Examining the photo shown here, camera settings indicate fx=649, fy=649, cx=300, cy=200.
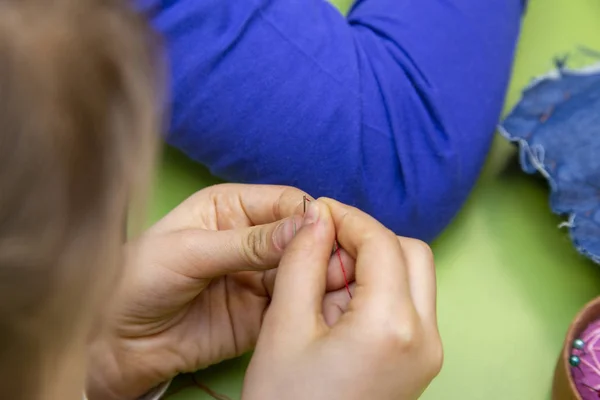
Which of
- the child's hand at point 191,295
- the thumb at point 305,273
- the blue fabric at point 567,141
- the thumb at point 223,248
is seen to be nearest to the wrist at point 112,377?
the child's hand at point 191,295

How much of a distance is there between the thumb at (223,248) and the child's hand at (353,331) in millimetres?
31

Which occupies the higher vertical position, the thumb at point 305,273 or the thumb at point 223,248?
the thumb at point 305,273

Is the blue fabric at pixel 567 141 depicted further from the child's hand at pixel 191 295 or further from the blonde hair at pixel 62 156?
the blonde hair at pixel 62 156

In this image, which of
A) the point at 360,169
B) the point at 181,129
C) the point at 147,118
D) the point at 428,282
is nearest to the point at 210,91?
the point at 181,129

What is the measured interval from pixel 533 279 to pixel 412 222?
17 centimetres

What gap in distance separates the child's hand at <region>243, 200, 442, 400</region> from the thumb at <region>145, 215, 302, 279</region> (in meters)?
0.03

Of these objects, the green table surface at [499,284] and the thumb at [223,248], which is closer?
the thumb at [223,248]

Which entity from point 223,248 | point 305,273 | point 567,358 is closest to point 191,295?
point 223,248

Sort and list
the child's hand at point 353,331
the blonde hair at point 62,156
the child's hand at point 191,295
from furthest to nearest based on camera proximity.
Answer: the child's hand at point 191,295 → the child's hand at point 353,331 → the blonde hair at point 62,156

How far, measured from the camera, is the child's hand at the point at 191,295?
60cm

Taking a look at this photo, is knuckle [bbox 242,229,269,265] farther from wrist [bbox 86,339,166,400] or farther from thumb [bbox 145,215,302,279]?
wrist [bbox 86,339,166,400]

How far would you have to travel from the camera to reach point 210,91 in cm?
71

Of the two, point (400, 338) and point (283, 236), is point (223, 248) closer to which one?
point (283, 236)

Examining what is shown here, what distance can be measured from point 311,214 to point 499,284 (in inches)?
13.6
